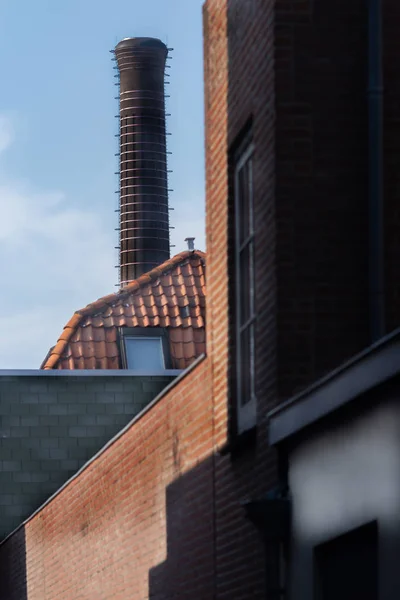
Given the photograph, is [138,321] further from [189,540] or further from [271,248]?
[271,248]

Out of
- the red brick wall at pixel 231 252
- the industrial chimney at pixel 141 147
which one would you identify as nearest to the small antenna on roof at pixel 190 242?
the industrial chimney at pixel 141 147

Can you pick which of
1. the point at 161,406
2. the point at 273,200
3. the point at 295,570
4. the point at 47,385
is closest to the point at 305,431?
the point at 295,570

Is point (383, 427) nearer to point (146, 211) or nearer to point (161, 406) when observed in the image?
point (161, 406)

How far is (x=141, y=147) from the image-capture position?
41969mm

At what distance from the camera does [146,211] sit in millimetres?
41344

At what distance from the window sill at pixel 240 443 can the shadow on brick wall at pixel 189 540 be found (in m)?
0.58

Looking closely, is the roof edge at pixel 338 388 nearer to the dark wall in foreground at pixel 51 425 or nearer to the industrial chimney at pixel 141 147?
the dark wall in foreground at pixel 51 425

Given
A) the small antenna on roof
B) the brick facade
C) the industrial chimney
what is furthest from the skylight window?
the brick facade

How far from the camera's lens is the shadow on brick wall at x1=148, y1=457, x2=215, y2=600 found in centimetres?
1088

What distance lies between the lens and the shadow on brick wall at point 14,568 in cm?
2023

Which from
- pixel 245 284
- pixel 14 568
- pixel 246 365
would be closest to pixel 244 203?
pixel 245 284

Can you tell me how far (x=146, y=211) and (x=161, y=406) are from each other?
29134 millimetres

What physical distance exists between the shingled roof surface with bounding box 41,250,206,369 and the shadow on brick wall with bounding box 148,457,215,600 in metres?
17.1

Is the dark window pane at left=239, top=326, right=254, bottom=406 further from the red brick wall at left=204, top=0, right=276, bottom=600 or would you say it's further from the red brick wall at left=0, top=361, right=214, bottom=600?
the red brick wall at left=0, top=361, right=214, bottom=600
